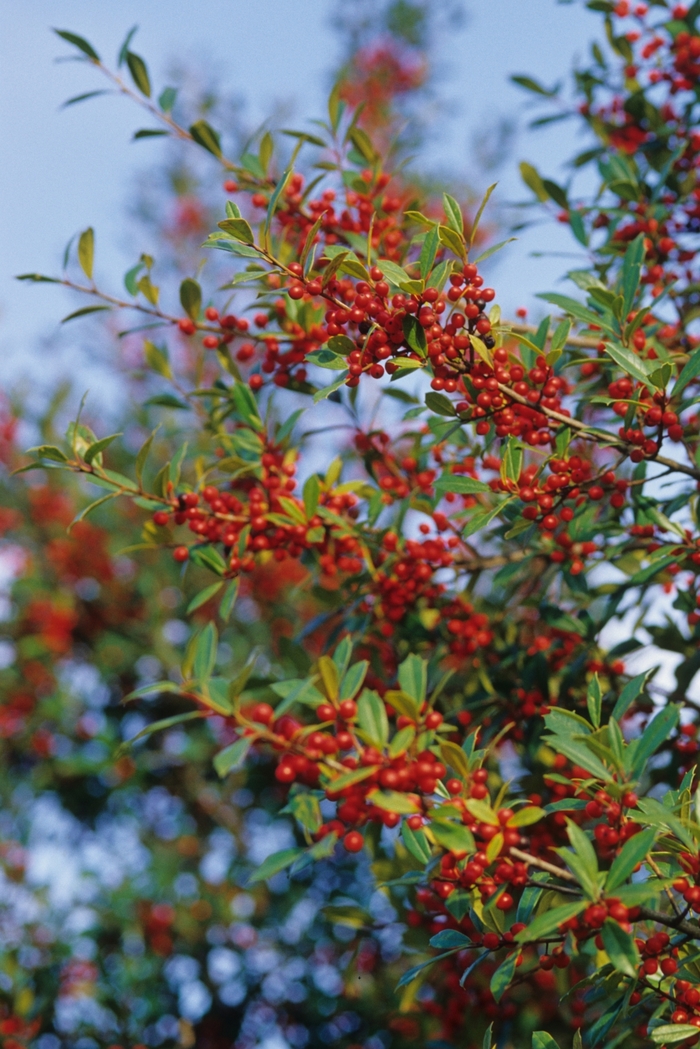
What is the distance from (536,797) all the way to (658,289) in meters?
1.46

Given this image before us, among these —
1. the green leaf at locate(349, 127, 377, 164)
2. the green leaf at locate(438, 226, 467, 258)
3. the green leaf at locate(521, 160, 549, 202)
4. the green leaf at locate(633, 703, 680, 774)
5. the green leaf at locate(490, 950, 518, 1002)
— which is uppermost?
the green leaf at locate(521, 160, 549, 202)

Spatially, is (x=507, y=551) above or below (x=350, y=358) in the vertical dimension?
below

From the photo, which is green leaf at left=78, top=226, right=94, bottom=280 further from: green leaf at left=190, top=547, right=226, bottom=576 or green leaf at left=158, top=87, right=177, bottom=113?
green leaf at left=190, top=547, right=226, bottom=576

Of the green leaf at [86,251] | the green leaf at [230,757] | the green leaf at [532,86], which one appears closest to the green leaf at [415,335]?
the green leaf at [230,757]

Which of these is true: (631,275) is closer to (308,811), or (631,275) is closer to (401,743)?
(401,743)

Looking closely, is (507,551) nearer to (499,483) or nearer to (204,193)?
(499,483)

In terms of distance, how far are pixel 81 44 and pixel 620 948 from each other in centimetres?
271

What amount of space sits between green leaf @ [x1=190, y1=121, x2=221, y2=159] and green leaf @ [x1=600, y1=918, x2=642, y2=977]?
2.31 m

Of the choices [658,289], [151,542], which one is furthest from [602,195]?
[151,542]

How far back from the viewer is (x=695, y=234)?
2.81 meters

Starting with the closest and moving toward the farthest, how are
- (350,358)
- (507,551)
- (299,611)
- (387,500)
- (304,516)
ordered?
(350,358)
(304,516)
(387,500)
(507,551)
(299,611)

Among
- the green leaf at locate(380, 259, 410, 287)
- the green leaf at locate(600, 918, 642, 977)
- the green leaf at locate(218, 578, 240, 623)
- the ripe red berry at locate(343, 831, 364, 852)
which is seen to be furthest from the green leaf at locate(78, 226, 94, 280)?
the green leaf at locate(600, 918, 642, 977)

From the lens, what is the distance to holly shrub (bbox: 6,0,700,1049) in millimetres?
1559

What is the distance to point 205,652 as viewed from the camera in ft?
5.50
